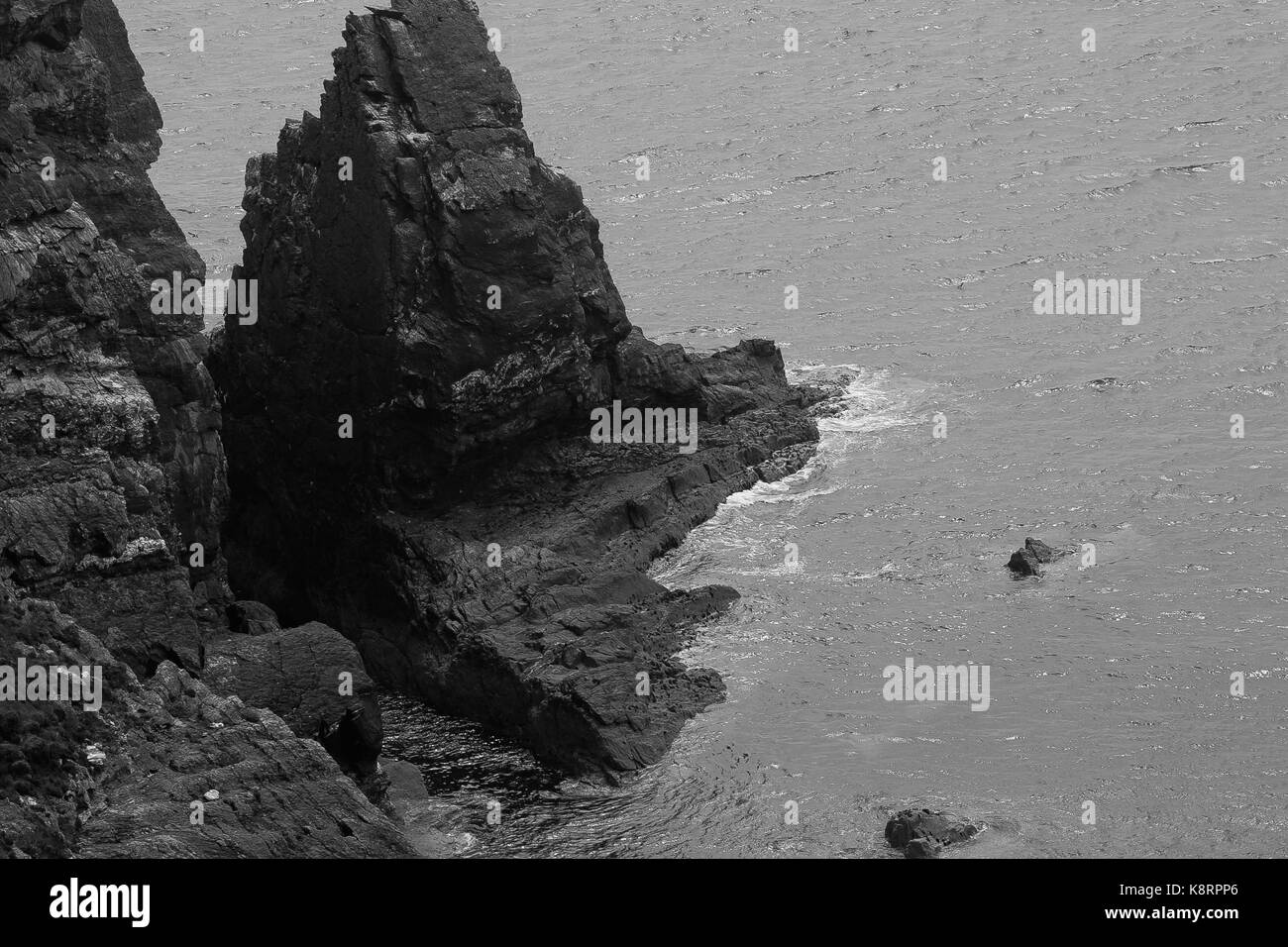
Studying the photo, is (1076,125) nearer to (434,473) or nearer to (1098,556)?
(1098,556)

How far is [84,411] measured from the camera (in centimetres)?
2927

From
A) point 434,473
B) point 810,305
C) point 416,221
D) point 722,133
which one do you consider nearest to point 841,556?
point 434,473

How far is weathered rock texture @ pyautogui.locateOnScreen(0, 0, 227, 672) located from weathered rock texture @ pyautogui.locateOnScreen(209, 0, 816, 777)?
4821mm

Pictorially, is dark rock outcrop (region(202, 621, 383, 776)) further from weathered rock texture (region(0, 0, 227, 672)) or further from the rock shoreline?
weathered rock texture (region(0, 0, 227, 672))

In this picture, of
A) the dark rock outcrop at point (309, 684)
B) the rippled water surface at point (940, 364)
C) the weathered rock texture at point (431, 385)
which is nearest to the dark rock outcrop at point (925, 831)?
the rippled water surface at point (940, 364)

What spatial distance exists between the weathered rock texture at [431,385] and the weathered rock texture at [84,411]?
4821mm

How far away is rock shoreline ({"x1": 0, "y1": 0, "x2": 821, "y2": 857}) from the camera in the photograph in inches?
1134

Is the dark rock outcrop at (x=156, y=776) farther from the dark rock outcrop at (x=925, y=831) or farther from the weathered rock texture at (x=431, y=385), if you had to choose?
the weathered rock texture at (x=431, y=385)

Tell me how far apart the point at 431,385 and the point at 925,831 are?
13.8 m

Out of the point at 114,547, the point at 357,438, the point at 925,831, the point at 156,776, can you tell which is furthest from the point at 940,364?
the point at 156,776

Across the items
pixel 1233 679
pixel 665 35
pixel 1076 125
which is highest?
pixel 665 35

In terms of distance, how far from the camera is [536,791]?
31.4m

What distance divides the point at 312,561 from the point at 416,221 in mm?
7212
